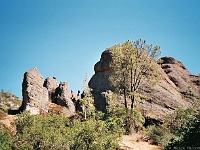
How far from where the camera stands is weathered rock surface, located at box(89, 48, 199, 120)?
46.4m

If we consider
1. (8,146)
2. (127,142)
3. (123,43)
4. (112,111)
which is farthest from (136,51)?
(8,146)

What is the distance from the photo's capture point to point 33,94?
4791cm

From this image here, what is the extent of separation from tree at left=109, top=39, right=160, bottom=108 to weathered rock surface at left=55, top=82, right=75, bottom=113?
14.9m

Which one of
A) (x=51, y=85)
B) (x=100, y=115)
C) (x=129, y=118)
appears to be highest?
(x=51, y=85)

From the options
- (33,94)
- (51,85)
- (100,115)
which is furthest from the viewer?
(51,85)

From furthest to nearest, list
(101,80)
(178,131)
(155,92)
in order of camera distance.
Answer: (101,80) < (155,92) < (178,131)

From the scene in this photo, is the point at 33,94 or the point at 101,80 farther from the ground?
the point at 101,80

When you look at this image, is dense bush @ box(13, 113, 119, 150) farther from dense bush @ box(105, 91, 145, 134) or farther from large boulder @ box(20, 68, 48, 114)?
large boulder @ box(20, 68, 48, 114)

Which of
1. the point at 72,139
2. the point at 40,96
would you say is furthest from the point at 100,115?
the point at 72,139

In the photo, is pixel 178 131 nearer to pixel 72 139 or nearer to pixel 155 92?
pixel 72 139

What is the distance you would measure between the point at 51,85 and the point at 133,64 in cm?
2580

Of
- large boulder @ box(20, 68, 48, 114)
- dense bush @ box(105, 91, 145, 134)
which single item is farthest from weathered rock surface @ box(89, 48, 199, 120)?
large boulder @ box(20, 68, 48, 114)

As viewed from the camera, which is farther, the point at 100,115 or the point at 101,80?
the point at 101,80

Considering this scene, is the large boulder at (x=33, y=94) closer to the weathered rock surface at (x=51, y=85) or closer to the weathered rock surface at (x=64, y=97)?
the weathered rock surface at (x=64, y=97)
